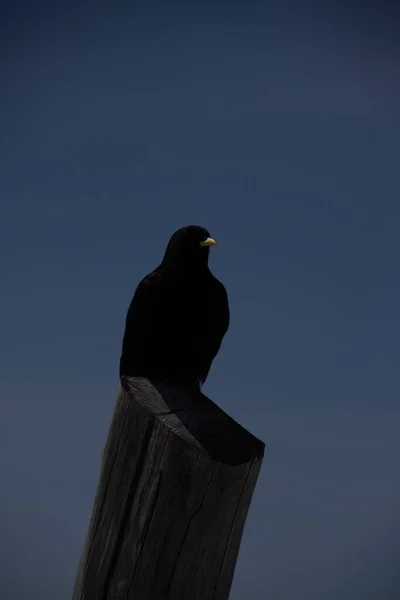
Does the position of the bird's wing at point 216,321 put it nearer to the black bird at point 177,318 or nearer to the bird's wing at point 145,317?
the black bird at point 177,318

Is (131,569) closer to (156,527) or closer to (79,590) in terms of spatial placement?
(156,527)

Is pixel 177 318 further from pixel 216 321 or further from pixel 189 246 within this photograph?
pixel 189 246

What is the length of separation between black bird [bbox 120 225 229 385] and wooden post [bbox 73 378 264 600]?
187 centimetres

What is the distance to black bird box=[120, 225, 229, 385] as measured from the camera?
15.3 ft

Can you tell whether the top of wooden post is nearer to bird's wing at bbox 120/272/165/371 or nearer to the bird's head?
bird's wing at bbox 120/272/165/371

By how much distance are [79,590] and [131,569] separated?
0.35 meters

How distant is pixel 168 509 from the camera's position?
2.40m

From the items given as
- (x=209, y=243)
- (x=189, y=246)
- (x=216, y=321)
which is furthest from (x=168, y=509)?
(x=209, y=243)

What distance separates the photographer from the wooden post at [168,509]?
2.40 metres

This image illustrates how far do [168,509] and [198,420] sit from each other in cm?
40

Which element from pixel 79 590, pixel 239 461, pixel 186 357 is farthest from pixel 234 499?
pixel 186 357

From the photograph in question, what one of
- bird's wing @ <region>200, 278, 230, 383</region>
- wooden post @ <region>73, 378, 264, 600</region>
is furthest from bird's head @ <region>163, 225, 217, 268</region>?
wooden post @ <region>73, 378, 264, 600</region>

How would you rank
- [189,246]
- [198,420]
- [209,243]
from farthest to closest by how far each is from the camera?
1. [209,243]
2. [189,246]
3. [198,420]

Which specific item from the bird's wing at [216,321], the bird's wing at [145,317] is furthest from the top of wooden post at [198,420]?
the bird's wing at [216,321]
